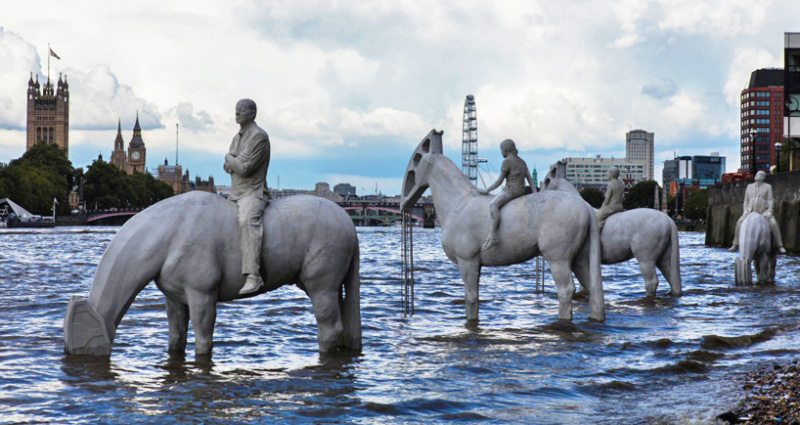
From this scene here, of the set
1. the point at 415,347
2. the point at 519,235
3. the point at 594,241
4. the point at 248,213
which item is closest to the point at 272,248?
the point at 248,213

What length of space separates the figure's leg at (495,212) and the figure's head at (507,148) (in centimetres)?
66

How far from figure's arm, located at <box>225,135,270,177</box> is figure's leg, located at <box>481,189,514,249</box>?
4.11 metres

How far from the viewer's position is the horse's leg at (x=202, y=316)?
9.20m

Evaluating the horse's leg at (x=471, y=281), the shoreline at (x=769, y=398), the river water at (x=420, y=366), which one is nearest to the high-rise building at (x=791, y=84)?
the river water at (x=420, y=366)

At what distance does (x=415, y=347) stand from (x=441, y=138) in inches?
150

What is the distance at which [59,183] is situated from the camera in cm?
12019

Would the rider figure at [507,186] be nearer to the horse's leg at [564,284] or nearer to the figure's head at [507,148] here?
the figure's head at [507,148]

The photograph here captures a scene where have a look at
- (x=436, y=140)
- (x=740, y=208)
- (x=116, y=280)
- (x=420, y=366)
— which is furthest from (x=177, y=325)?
(x=740, y=208)

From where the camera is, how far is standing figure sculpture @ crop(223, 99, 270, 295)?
9.23 metres

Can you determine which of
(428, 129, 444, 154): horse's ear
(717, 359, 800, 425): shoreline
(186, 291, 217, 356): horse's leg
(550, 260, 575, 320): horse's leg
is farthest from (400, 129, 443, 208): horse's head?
(717, 359, 800, 425): shoreline

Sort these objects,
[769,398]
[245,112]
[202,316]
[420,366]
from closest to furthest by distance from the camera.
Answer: [769,398] < [202,316] < [245,112] < [420,366]

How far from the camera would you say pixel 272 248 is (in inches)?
372

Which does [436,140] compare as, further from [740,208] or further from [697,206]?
[697,206]

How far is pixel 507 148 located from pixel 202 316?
550 centimetres
